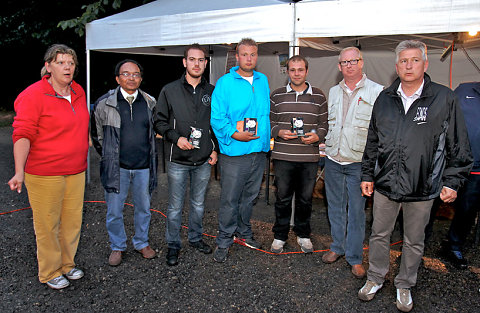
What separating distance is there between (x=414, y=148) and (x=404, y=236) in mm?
753

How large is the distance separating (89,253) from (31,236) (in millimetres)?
980

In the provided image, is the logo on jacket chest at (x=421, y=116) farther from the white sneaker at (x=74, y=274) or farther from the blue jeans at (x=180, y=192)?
the white sneaker at (x=74, y=274)

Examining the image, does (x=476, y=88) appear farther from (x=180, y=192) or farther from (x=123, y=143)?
(x=123, y=143)

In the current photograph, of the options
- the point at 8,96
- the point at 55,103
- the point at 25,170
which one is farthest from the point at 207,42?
the point at 8,96

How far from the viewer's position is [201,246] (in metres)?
4.04

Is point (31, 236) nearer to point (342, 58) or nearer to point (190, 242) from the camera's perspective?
point (190, 242)

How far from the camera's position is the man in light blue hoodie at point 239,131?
11.6ft

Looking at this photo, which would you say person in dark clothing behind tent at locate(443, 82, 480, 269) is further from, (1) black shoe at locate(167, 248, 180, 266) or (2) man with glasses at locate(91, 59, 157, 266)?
(2) man with glasses at locate(91, 59, 157, 266)

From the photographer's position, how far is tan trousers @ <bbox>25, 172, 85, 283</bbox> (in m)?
3.03

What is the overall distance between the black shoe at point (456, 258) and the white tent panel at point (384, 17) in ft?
7.39

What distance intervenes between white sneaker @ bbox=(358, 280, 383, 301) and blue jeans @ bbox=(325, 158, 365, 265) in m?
0.37

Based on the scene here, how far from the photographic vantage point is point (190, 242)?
13.4ft

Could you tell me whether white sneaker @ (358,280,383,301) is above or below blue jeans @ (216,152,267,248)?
below

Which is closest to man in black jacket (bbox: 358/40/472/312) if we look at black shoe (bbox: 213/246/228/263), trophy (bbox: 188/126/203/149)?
trophy (bbox: 188/126/203/149)
